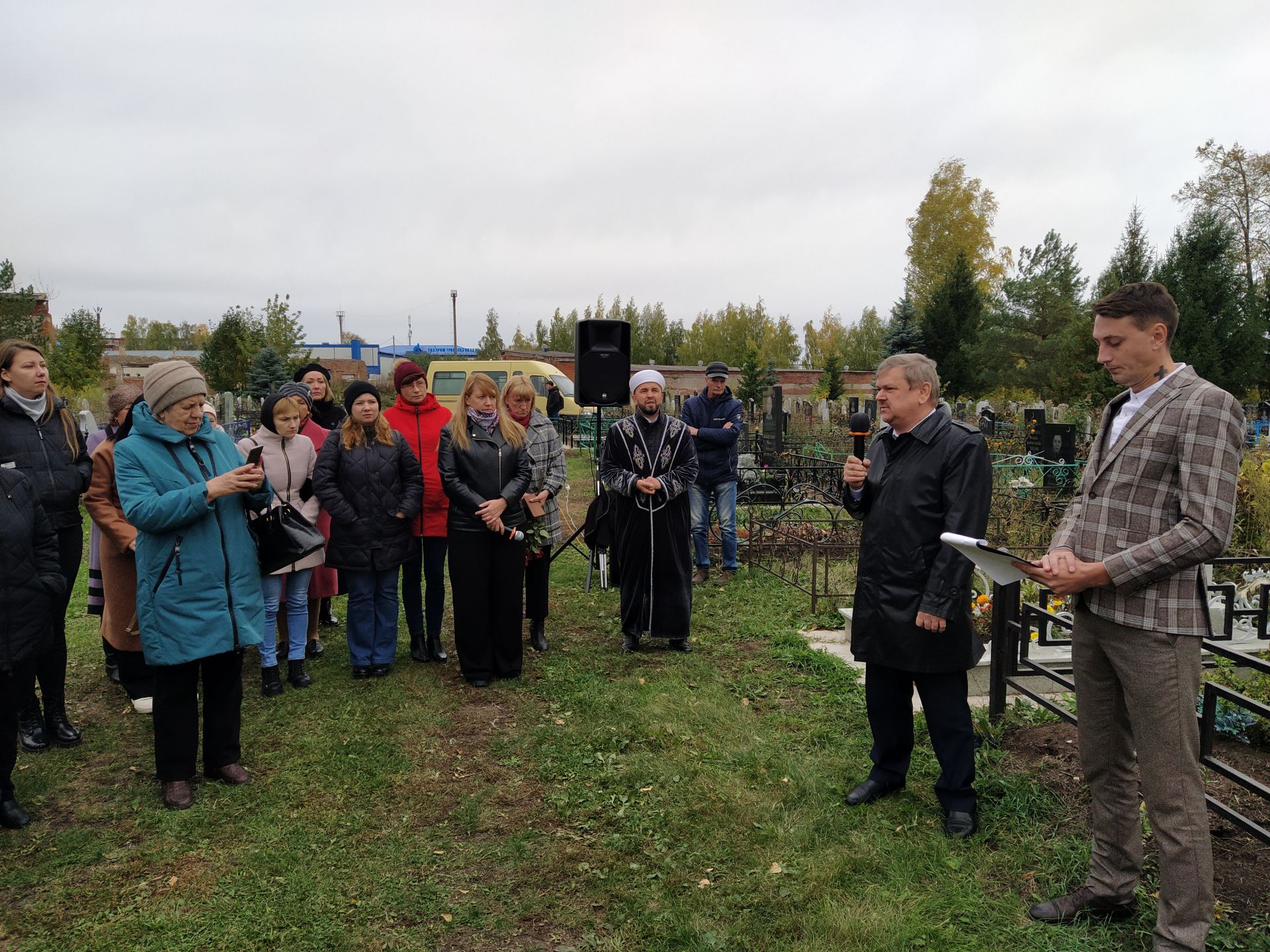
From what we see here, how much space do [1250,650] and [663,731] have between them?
3.70 meters

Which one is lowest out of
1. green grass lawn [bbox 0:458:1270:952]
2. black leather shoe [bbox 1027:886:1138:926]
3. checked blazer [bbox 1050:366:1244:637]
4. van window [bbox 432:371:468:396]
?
green grass lawn [bbox 0:458:1270:952]

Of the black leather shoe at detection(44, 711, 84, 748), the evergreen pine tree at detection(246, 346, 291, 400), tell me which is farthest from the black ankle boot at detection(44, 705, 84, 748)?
the evergreen pine tree at detection(246, 346, 291, 400)

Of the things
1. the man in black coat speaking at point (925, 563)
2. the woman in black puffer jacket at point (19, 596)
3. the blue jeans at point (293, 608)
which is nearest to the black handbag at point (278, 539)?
the woman in black puffer jacket at point (19, 596)

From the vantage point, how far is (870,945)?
8.73 ft

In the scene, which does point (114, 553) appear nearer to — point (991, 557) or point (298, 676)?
point (298, 676)

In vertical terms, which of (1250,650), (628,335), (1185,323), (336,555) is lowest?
(1250,650)

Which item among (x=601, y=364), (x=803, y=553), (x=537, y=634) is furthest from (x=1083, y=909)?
(x=803, y=553)

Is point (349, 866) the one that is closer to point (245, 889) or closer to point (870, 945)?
point (245, 889)

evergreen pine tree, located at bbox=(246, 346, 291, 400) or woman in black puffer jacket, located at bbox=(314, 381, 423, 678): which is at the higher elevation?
evergreen pine tree, located at bbox=(246, 346, 291, 400)

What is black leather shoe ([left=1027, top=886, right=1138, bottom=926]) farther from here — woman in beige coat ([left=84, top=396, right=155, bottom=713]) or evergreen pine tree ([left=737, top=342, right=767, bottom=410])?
evergreen pine tree ([left=737, top=342, right=767, bottom=410])

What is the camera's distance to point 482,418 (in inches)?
205

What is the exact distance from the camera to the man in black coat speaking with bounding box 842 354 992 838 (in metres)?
3.10

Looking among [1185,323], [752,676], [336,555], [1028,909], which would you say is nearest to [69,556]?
[336,555]

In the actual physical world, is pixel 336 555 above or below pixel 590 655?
above
